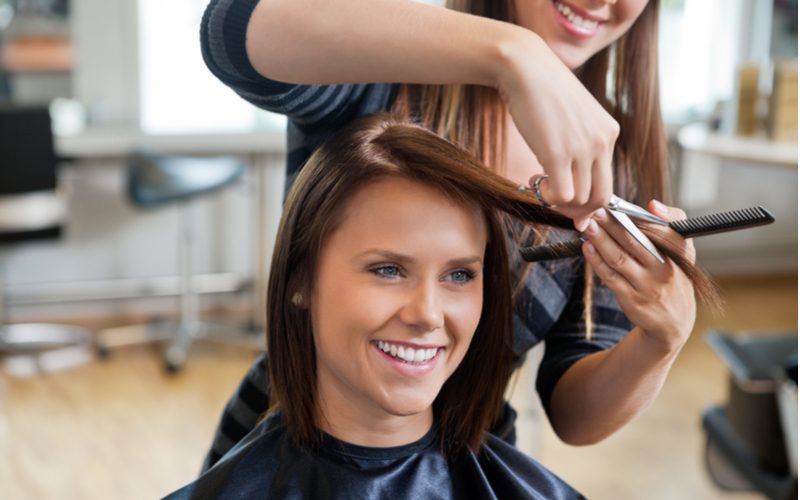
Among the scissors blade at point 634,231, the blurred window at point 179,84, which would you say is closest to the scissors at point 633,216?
the scissors blade at point 634,231

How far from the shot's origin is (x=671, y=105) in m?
4.74

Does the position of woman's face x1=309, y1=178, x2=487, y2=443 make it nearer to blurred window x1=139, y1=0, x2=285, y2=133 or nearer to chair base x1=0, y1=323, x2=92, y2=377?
chair base x1=0, y1=323, x2=92, y2=377

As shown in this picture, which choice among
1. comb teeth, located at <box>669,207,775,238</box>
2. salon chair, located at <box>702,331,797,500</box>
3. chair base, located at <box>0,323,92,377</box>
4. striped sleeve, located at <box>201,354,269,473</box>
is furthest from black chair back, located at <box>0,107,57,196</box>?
comb teeth, located at <box>669,207,775,238</box>

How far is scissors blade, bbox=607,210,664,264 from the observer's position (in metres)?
0.84

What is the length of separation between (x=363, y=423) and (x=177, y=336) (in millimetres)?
2788

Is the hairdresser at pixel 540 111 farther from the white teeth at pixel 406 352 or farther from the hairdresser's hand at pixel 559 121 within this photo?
the white teeth at pixel 406 352

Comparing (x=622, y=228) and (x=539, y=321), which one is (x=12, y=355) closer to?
(x=539, y=321)

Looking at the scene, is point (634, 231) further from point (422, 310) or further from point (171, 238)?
point (171, 238)

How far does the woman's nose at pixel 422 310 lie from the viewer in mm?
966

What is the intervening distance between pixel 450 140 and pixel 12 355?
3059mm

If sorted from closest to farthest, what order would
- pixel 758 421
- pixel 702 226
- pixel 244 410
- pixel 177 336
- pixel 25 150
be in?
pixel 702 226 → pixel 244 410 → pixel 758 421 → pixel 25 150 → pixel 177 336

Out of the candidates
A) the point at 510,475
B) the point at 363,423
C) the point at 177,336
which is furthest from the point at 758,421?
the point at 177,336

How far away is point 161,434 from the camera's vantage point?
3146mm

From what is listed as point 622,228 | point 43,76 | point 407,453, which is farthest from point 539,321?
point 43,76
